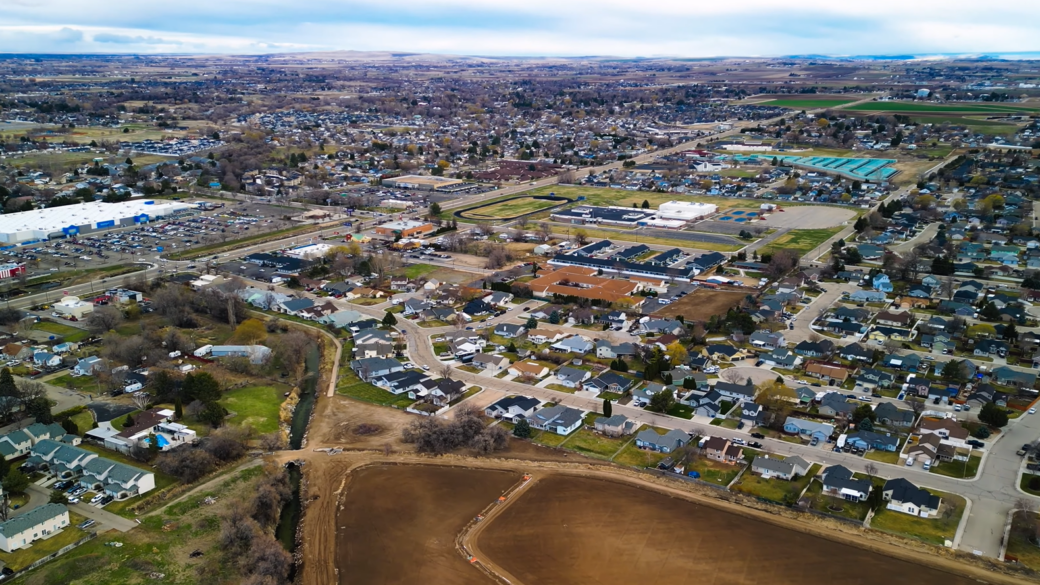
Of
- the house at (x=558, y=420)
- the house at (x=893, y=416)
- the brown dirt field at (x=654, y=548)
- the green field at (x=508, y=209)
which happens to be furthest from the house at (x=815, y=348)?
the green field at (x=508, y=209)

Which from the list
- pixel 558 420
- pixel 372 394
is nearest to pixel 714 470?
pixel 558 420

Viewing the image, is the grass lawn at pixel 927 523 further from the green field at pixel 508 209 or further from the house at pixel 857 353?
the green field at pixel 508 209

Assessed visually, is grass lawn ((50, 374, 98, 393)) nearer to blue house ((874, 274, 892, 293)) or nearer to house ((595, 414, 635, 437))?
house ((595, 414, 635, 437))

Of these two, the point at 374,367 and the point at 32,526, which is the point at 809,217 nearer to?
the point at 374,367

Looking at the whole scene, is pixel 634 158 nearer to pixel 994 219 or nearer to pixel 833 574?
pixel 994 219

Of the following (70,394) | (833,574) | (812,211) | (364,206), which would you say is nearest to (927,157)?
(812,211)

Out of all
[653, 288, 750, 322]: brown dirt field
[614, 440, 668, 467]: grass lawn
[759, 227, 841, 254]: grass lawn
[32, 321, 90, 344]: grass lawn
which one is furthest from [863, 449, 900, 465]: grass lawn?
[32, 321, 90, 344]: grass lawn
